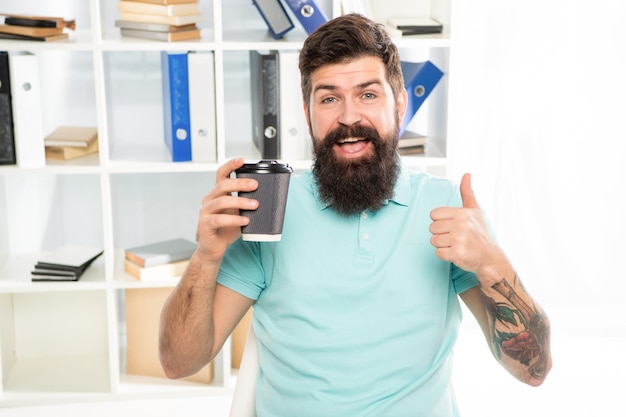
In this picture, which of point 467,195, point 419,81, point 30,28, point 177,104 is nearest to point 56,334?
point 177,104

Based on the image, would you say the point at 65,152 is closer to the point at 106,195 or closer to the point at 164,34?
the point at 106,195

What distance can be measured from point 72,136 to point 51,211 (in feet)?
1.50

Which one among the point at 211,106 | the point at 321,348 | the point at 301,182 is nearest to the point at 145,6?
the point at 211,106

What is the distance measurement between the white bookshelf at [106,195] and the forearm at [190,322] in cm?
124

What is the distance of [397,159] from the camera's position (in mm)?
1914

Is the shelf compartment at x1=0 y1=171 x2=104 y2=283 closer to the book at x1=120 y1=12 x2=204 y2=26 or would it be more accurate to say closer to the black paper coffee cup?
the book at x1=120 y1=12 x2=204 y2=26

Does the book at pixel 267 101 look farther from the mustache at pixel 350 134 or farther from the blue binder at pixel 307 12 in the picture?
the mustache at pixel 350 134

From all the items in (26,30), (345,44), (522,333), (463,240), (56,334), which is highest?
(26,30)

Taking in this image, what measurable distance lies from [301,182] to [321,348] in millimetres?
387

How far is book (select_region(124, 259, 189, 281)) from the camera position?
3065mm

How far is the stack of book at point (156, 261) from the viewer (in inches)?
121

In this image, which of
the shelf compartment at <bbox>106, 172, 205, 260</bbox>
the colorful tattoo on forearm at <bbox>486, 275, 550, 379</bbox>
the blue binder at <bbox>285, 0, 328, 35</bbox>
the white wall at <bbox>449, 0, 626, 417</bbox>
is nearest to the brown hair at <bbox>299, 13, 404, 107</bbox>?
the colorful tattoo on forearm at <bbox>486, 275, 550, 379</bbox>

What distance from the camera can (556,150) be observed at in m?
3.75

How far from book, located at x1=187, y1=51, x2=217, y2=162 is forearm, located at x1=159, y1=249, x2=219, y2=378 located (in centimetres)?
126
